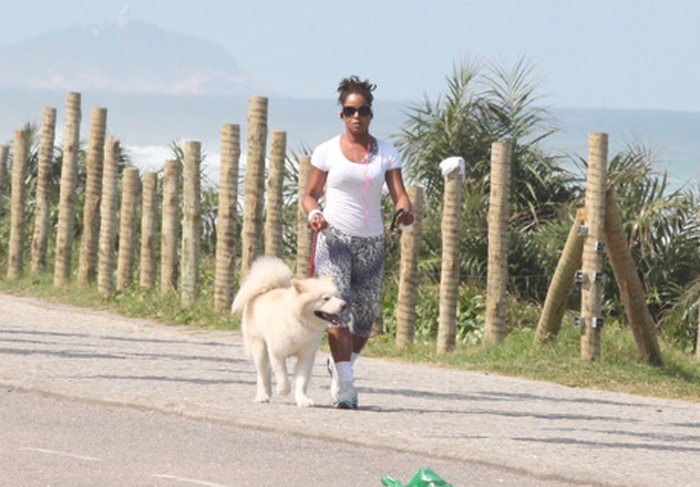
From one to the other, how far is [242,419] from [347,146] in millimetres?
2013

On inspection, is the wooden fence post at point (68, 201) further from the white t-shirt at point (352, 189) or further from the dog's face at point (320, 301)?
the dog's face at point (320, 301)

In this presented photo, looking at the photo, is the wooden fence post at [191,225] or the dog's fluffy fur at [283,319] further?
the wooden fence post at [191,225]

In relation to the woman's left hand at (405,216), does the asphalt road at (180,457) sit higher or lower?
lower

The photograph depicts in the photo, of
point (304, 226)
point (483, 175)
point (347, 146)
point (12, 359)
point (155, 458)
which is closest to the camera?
point (155, 458)

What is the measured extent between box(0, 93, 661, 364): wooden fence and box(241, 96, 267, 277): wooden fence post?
0.04 feet

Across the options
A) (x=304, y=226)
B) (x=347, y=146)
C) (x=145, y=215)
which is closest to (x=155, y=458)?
(x=347, y=146)

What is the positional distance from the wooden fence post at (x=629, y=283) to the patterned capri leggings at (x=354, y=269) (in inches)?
157

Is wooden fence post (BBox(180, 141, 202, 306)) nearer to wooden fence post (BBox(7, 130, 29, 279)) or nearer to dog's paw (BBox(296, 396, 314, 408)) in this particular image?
wooden fence post (BBox(7, 130, 29, 279))

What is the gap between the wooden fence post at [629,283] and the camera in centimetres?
1437

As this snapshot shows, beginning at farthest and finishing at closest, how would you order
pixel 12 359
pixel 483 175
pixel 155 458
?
1. pixel 483 175
2. pixel 12 359
3. pixel 155 458

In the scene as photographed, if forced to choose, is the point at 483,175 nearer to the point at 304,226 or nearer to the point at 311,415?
the point at 304,226

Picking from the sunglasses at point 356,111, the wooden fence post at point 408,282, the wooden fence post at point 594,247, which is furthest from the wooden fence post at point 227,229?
the sunglasses at point 356,111

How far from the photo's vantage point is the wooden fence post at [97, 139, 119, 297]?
65.0ft

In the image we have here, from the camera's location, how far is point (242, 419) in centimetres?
1022
